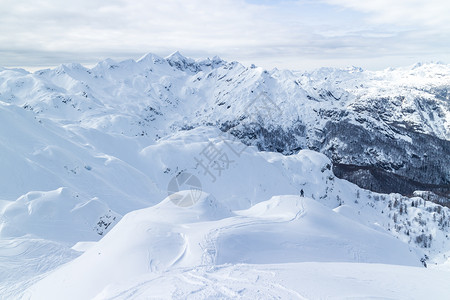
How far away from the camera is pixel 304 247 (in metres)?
15.8

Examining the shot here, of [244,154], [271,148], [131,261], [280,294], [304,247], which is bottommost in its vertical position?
[271,148]

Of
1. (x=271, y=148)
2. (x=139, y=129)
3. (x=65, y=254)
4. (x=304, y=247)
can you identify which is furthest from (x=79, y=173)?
(x=271, y=148)

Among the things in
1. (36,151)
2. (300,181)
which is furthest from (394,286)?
(300,181)

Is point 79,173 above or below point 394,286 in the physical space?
below

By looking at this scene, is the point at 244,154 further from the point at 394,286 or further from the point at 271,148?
the point at 271,148

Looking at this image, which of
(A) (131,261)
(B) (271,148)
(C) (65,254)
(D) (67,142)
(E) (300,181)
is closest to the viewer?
(A) (131,261)

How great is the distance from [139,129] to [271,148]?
91.8 metres

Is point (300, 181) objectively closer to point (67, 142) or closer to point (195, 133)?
point (195, 133)

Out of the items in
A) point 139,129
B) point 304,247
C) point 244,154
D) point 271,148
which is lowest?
point 271,148

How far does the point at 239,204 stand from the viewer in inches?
2061

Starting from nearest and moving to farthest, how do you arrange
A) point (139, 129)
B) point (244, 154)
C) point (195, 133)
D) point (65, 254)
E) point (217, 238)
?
point (217, 238) → point (65, 254) → point (244, 154) → point (195, 133) → point (139, 129)

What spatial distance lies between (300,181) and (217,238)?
209 feet

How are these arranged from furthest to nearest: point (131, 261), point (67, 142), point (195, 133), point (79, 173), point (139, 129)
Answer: point (139, 129) → point (195, 133) → point (67, 142) → point (79, 173) → point (131, 261)

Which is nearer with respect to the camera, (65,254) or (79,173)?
(65,254)
